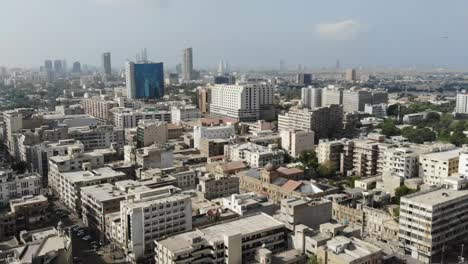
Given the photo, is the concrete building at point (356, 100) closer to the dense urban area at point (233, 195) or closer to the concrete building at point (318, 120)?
the dense urban area at point (233, 195)

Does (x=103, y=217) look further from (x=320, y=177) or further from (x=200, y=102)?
(x=200, y=102)

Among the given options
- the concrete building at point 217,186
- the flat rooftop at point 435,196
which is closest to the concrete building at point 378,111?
the concrete building at point 217,186

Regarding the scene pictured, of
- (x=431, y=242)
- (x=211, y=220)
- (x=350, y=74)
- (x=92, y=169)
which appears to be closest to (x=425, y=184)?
(x=431, y=242)

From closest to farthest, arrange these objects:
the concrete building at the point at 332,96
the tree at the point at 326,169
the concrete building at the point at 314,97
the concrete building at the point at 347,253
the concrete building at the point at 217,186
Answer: the concrete building at the point at 347,253 → the concrete building at the point at 217,186 → the tree at the point at 326,169 → the concrete building at the point at 332,96 → the concrete building at the point at 314,97

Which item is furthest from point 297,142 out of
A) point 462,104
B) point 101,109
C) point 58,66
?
point 58,66

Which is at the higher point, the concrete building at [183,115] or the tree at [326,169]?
the concrete building at [183,115]

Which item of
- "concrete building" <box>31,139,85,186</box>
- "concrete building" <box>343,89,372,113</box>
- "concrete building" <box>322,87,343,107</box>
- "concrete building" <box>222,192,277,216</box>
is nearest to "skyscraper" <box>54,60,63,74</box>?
"concrete building" <box>322,87,343,107</box>

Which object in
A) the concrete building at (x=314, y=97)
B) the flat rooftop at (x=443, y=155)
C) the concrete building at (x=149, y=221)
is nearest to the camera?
the concrete building at (x=149, y=221)

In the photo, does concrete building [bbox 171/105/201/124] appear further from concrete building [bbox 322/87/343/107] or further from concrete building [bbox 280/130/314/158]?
concrete building [bbox 322/87/343/107]
